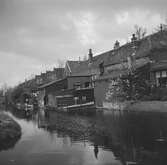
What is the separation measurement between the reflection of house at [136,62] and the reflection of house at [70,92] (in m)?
2.60

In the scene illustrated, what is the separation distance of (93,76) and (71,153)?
38142 mm

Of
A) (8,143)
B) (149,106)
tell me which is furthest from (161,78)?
(8,143)

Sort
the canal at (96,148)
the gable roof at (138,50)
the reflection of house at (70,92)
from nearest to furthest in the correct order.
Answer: the canal at (96,148) → the gable roof at (138,50) → the reflection of house at (70,92)

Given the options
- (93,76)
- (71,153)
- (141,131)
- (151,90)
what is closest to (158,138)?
(141,131)

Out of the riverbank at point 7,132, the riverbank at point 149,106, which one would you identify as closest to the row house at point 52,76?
the riverbank at point 149,106

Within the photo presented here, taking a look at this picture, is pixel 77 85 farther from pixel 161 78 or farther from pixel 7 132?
pixel 7 132

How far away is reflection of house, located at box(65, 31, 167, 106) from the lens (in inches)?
1252

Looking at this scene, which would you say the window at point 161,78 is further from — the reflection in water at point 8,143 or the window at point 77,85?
the reflection in water at point 8,143

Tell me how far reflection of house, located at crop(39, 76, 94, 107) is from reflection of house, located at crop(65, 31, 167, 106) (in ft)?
8.53

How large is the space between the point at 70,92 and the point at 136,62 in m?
13.6

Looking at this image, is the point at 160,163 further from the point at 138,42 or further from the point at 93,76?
the point at 93,76

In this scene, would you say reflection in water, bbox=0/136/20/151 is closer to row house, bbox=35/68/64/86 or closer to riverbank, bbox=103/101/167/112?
riverbank, bbox=103/101/167/112

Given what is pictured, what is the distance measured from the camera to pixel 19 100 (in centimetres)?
6562

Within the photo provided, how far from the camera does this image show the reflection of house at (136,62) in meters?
31.8
